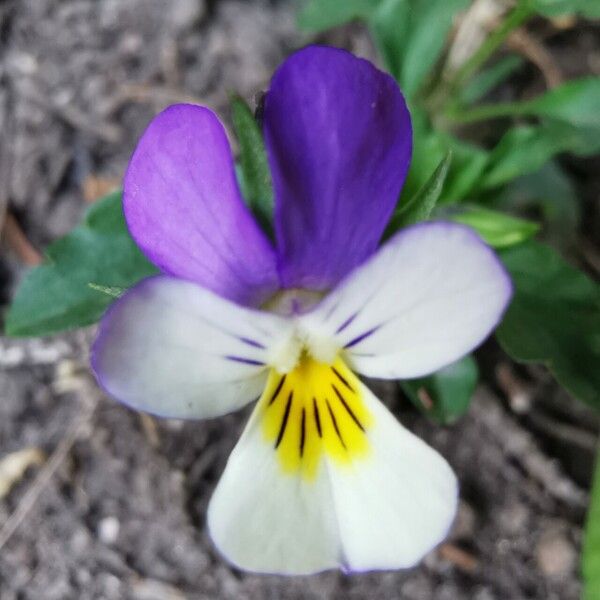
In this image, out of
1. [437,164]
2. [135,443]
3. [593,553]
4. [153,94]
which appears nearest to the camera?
[437,164]

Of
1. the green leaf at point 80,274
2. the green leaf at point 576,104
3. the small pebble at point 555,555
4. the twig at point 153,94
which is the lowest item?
the small pebble at point 555,555

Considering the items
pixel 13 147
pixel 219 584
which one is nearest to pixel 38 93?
pixel 13 147

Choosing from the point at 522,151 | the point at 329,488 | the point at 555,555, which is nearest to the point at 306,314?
the point at 329,488

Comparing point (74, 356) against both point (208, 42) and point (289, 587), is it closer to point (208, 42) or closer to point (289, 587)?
point (289, 587)

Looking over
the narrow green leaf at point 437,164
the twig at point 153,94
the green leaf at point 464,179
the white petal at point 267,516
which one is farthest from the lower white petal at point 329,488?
the twig at point 153,94

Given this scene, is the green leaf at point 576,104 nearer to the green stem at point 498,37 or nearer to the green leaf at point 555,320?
the green stem at point 498,37

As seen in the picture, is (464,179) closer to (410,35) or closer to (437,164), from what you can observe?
(437,164)

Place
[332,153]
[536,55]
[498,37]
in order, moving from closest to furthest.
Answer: [332,153] < [498,37] < [536,55]

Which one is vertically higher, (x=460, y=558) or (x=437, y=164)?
(x=437, y=164)
